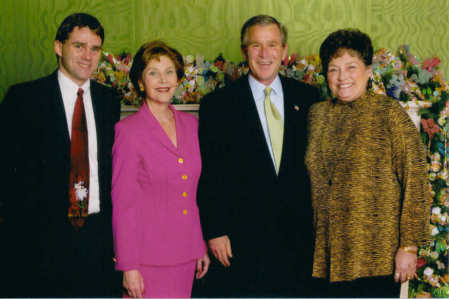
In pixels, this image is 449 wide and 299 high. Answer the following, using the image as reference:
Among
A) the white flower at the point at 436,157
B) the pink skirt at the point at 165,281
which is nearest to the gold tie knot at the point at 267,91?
the pink skirt at the point at 165,281

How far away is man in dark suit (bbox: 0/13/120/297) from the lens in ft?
7.09

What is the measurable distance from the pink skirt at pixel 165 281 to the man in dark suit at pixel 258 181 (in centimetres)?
23

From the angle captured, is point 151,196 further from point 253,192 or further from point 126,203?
point 253,192

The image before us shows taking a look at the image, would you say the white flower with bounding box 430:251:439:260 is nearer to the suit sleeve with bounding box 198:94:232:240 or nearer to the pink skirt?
the suit sleeve with bounding box 198:94:232:240

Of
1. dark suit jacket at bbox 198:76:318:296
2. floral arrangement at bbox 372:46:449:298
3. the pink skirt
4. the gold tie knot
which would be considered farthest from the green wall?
the pink skirt

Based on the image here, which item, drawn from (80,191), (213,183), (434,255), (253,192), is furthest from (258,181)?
(434,255)

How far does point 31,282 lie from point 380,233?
181cm

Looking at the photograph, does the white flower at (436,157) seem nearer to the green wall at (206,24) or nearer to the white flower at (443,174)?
the white flower at (443,174)

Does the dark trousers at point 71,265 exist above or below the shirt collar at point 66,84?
below

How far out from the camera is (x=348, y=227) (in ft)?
6.79

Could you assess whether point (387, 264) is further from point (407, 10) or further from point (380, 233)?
point (407, 10)

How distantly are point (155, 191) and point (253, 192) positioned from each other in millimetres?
521

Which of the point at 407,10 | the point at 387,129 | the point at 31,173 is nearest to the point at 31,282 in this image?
the point at 31,173

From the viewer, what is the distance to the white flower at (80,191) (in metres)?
2.18
